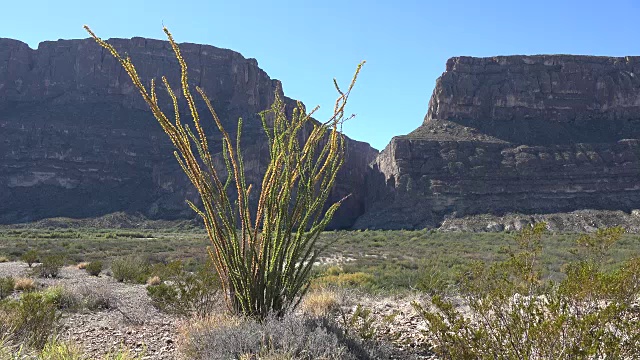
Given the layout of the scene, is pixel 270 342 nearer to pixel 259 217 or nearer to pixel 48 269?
pixel 259 217

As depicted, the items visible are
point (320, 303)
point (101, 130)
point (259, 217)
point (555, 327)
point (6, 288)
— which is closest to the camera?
point (555, 327)

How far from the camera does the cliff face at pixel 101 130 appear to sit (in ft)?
216

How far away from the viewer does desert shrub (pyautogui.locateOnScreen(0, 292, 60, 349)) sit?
4.54 m

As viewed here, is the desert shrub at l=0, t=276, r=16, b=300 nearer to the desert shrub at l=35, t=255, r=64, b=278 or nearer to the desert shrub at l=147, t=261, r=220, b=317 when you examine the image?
the desert shrub at l=35, t=255, r=64, b=278

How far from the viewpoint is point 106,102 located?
260ft

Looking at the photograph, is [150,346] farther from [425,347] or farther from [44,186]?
[44,186]

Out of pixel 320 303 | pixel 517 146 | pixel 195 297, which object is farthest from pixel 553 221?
pixel 195 297

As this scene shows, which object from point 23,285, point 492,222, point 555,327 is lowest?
point 23,285

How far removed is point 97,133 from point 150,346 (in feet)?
249

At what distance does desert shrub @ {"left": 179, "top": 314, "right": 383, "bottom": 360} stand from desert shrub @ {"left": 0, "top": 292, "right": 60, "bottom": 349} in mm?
1536

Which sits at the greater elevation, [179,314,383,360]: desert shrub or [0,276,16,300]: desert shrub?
[179,314,383,360]: desert shrub

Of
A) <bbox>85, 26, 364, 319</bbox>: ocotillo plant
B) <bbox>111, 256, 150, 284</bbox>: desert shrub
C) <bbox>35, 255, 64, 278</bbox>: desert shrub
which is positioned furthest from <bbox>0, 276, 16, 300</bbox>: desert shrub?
<bbox>85, 26, 364, 319</bbox>: ocotillo plant

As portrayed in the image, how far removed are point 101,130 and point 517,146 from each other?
63.7 meters

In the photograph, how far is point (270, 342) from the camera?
3.62m
